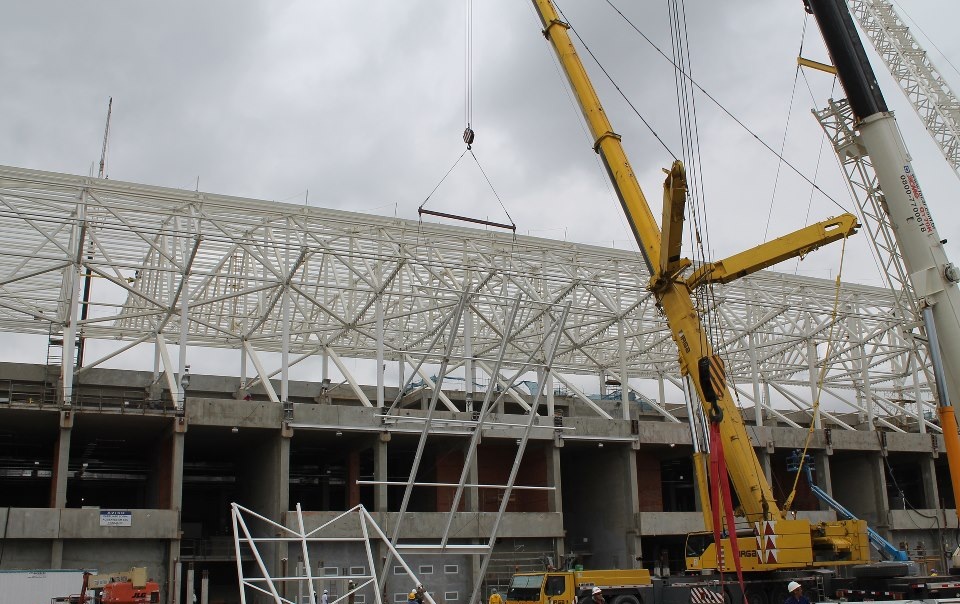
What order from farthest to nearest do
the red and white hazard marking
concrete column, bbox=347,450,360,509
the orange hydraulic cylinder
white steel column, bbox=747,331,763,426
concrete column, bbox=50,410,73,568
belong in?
white steel column, bbox=747,331,763,426
concrete column, bbox=347,450,360,509
concrete column, bbox=50,410,73,568
the red and white hazard marking
the orange hydraulic cylinder

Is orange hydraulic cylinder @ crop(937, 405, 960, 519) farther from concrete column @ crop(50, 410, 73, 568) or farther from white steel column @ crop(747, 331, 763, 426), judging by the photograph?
white steel column @ crop(747, 331, 763, 426)

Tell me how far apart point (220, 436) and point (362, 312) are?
29.9ft

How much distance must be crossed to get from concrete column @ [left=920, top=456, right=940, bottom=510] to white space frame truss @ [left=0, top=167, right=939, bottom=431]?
3.31 metres

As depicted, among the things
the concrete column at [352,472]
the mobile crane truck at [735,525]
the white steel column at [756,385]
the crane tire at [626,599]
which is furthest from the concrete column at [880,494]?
the crane tire at [626,599]

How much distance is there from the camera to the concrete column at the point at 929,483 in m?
55.2

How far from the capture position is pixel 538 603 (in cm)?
2759

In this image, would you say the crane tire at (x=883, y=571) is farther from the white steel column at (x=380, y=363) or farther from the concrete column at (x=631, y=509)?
the white steel column at (x=380, y=363)

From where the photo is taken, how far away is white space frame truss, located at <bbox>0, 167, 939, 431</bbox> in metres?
42.0

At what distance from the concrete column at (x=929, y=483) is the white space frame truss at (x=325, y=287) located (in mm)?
3314

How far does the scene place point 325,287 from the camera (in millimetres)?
41188

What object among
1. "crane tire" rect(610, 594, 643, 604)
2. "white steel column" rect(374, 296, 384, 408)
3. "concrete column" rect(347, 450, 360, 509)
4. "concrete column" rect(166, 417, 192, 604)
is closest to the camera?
"crane tire" rect(610, 594, 643, 604)

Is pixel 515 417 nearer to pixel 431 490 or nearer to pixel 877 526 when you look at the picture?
pixel 431 490

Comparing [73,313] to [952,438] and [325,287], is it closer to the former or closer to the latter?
[325,287]

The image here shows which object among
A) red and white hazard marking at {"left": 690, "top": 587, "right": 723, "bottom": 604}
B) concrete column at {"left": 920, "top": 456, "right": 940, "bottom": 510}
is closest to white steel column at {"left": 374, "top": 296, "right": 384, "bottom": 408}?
red and white hazard marking at {"left": 690, "top": 587, "right": 723, "bottom": 604}
